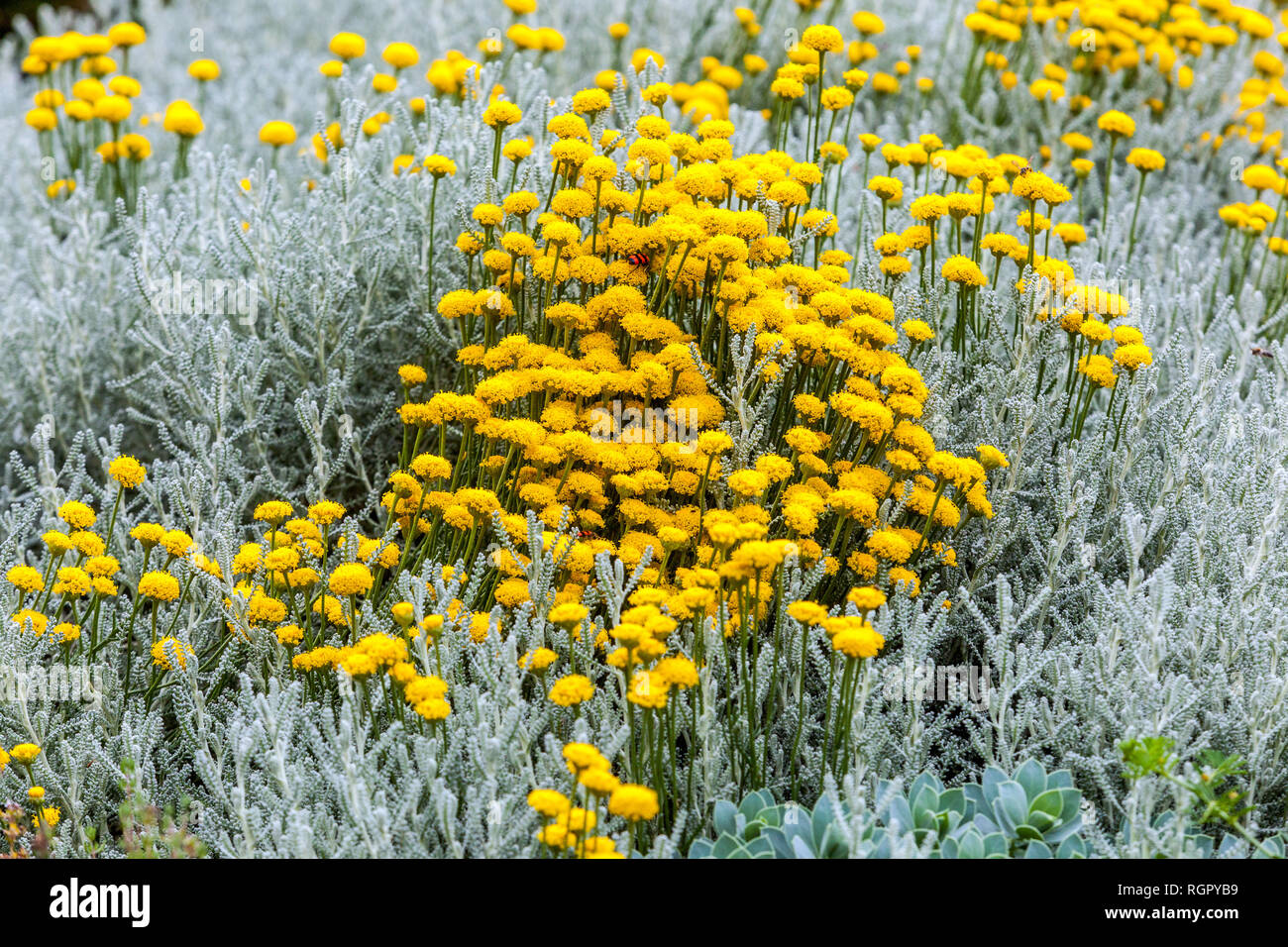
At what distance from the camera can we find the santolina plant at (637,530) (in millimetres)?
2309

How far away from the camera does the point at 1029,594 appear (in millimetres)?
2963

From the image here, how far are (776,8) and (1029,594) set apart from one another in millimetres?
4079

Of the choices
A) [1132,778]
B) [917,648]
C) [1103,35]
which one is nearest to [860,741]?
[917,648]

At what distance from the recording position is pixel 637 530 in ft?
9.00

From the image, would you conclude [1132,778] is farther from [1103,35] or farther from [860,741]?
[1103,35]

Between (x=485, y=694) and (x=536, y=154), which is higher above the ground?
(x=536, y=154)

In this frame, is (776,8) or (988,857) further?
(776,8)

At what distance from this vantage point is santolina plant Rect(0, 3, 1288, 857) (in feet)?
7.57

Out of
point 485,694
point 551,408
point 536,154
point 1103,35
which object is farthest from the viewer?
point 1103,35

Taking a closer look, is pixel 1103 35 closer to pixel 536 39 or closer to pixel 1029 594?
pixel 536 39

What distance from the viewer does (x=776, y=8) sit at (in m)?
6.19

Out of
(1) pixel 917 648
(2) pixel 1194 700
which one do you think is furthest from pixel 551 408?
(2) pixel 1194 700
